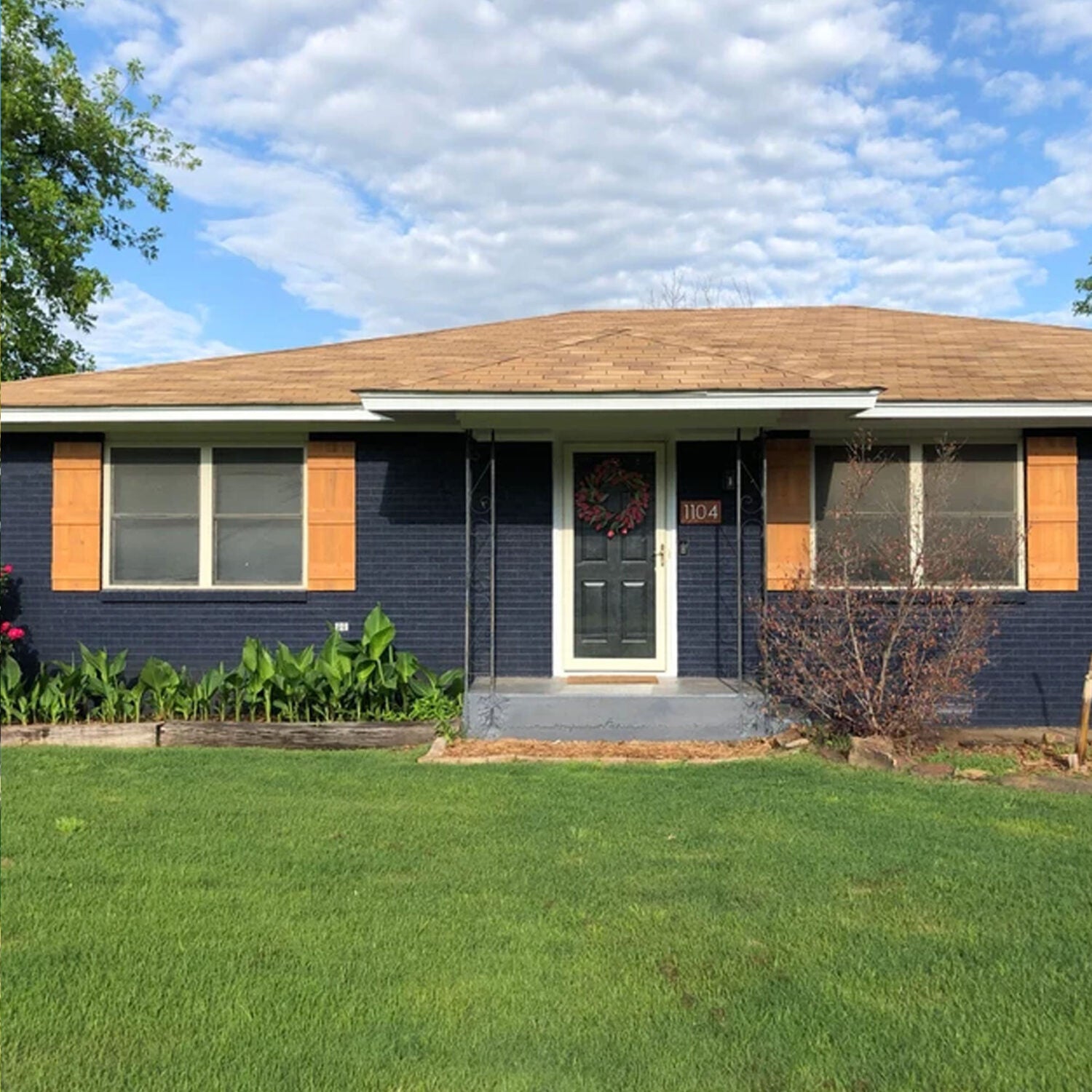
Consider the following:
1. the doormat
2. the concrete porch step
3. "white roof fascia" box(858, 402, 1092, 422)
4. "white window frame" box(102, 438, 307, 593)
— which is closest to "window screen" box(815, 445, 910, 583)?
"white roof fascia" box(858, 402, 1092, 422)

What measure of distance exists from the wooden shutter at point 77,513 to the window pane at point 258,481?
3.40ft

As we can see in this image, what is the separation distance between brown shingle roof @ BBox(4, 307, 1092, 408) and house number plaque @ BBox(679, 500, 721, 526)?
4.10 feet

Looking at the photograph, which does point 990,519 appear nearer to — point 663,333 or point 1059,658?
point 1059,658

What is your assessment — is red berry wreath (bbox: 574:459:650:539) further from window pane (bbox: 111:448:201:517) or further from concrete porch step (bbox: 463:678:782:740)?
window pane (bbox: 111:448:201:517)

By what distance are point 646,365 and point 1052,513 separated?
11.6 feet

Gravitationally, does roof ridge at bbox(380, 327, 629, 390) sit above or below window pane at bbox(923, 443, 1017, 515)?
above

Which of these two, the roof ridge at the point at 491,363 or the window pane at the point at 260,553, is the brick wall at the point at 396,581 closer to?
the window pane at the point at 260,553

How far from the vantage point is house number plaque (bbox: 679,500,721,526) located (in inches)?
325

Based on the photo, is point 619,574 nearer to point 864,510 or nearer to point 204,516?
point 864,510

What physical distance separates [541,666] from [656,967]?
504 cm

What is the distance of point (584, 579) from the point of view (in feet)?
27.6

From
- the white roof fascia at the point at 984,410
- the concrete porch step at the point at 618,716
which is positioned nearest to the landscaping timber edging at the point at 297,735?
the concrete porch step at the point at 618,716

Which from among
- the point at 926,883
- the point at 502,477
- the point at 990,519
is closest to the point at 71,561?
the point at 502,477

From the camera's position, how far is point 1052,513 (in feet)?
25.9
